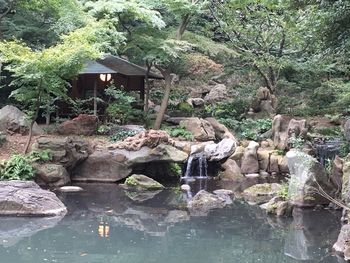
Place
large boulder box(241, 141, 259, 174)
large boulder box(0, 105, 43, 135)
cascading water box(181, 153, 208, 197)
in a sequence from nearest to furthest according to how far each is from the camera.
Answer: cascading water box(181, 153, 208, 197) → large boulder box(0, 105, 43, 135) → large boulder box(241, 141, 259, 174)

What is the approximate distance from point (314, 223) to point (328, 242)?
4.13ft

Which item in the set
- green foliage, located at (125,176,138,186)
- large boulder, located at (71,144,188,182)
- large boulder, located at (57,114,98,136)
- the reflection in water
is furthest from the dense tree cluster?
the reflection in water

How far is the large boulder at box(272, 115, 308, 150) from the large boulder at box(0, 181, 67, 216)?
821cm

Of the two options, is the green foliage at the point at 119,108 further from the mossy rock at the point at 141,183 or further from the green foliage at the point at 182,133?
the mossy rock at the point at 141,183

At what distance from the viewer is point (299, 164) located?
1090 cm

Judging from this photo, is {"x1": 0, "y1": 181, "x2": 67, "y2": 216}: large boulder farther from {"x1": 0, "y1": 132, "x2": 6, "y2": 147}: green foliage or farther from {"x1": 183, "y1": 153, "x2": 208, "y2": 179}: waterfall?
{"x1": 183, "y1": 153, "x2": 208, "y2": 179}: waterfall

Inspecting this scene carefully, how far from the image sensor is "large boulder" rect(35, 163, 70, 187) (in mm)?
13031

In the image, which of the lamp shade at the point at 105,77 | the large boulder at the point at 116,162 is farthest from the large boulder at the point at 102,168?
the lamp shade at the point at 105,77

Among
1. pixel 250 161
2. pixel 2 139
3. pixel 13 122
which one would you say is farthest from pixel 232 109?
pixel 2 139

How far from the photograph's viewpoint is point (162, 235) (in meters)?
9.09

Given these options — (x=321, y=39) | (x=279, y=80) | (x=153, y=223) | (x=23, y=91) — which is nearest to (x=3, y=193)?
(x=153, y=223)

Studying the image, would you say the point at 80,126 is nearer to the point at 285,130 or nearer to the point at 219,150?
the point at 219,150

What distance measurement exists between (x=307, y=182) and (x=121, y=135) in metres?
7.39

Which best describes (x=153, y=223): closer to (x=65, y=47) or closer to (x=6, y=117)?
(x=65, y=47)
